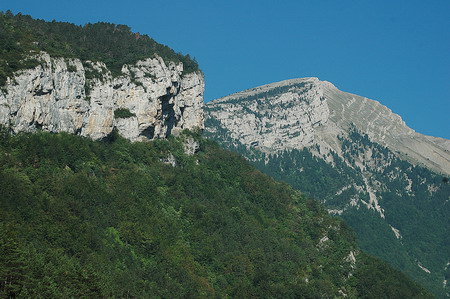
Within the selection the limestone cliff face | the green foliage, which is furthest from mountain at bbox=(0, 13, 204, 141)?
the limestone cliff face

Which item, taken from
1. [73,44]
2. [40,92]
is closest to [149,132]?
[73,44]

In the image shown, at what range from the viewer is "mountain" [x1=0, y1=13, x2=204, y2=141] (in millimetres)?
116938

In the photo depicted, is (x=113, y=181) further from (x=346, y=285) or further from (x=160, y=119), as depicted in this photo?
(x=346, y=285)

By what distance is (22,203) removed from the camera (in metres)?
94.3

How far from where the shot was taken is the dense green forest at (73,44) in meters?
120

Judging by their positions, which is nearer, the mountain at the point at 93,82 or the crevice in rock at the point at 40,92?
the mountain at the point at 93,82

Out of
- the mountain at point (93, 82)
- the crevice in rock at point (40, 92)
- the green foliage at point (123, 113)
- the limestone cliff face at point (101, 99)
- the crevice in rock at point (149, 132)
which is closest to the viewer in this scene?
the limestone cliff face at point (101, 99)

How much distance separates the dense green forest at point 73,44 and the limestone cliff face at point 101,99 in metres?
2.07

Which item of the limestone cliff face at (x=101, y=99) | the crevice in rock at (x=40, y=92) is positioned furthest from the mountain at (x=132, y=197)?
the limestone cliff face at (x=101, y=99)

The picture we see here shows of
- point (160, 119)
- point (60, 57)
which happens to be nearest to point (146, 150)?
point (160, 119)

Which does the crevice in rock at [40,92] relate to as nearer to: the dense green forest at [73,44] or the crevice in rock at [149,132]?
the dense green forest at [73,44]

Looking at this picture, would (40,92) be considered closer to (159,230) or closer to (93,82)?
(93,82)

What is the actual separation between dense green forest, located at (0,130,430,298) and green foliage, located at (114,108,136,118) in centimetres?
500

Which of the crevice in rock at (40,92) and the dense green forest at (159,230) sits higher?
the crevice in rock at (40,92)
